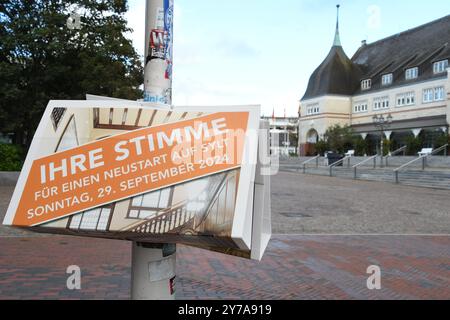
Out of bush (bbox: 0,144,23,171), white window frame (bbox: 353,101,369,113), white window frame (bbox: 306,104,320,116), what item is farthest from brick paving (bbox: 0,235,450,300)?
white window frame (bbox: 306,104,320,116)

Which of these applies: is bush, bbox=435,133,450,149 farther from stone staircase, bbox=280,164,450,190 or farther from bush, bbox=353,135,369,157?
stone staircase, bbox=280,164,450,190

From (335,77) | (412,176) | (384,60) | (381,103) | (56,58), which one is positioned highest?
(384,60)

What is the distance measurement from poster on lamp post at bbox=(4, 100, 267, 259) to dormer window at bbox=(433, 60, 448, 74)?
55705 mm

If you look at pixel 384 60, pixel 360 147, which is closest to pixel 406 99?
pixel 360 147

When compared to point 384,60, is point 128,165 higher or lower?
lower

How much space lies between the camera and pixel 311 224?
10547 millimetres

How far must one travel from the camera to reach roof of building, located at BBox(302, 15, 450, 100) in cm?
5606

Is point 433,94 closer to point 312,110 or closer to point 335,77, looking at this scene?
point 335,77

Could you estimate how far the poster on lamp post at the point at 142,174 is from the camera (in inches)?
76.2

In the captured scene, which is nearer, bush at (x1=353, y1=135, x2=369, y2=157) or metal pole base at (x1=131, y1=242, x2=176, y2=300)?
metal pole base at (x1=131, y1=242, x2=176, y2=300)

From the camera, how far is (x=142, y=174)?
2045 millimetres

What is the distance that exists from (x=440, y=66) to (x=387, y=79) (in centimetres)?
1008

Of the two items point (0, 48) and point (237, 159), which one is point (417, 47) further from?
point (237, 159)

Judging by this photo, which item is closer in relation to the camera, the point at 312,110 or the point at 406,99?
the point at 406,99
